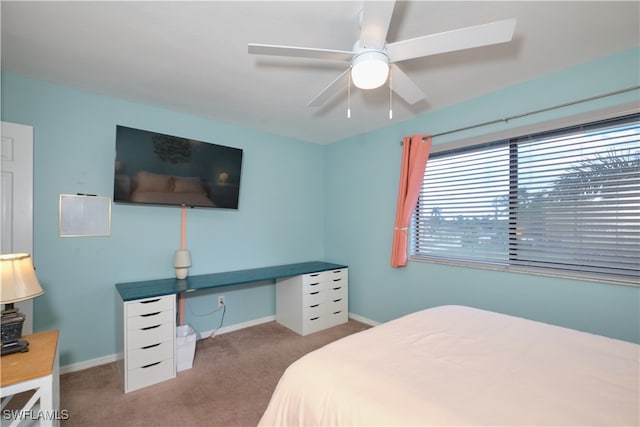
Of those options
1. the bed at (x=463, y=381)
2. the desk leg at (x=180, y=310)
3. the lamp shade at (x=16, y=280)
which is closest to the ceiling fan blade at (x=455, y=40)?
the bed at (x=463, y=381)

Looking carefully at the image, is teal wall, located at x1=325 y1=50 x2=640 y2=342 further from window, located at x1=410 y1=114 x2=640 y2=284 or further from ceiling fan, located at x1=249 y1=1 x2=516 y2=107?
ceiling fan, located at x1=249 y1=1 x2=516 y2=107

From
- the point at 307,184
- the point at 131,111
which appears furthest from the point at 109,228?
the point at 307,184

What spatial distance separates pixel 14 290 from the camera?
137cm

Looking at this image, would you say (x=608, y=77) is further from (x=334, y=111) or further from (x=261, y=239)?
(x=261, y=239)

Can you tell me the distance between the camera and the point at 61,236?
2.39 m

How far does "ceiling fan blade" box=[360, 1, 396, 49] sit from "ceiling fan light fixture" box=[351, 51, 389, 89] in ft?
0.15

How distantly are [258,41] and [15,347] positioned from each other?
2200mm

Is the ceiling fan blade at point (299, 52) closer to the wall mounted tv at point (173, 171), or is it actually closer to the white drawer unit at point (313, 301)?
the wall mounted tv at point (173, 171)

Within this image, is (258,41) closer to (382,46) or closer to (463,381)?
(382,46)

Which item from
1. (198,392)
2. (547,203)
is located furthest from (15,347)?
→ (547,203)

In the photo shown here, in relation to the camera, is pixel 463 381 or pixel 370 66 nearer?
pixel 463 381

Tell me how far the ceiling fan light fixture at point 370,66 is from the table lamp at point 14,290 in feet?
6.50

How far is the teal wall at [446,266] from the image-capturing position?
1.97 metres

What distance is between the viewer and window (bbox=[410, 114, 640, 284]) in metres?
1.95
